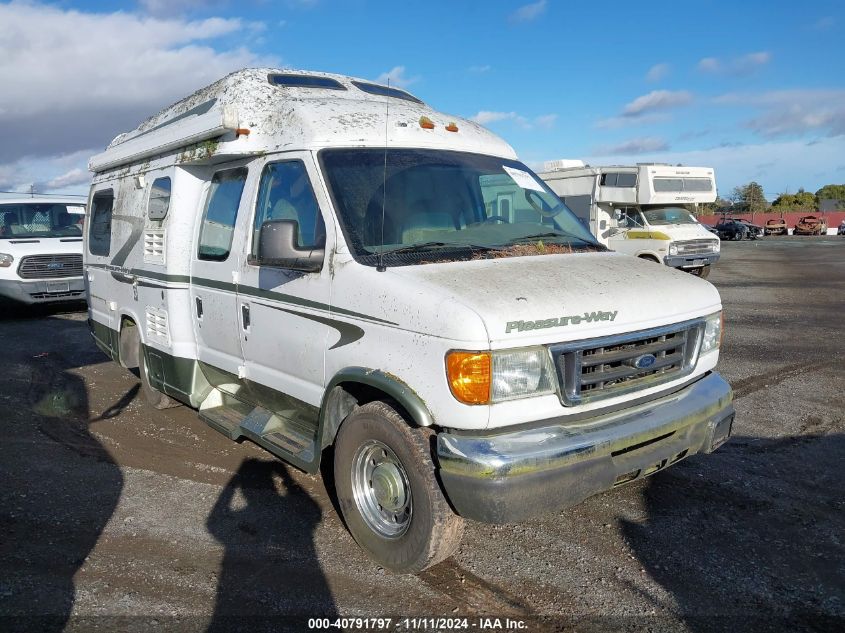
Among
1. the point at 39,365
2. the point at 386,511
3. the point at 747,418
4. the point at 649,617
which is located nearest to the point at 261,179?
the point at 386,511

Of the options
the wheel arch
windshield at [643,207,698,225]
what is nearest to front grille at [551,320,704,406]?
the wheel arch

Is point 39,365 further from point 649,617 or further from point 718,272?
point 718,272

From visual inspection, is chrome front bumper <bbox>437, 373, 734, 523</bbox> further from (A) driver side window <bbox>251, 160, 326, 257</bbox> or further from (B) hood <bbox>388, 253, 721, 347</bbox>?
(A) driver side window <bbox>251, 160, 326, 257</bbox>

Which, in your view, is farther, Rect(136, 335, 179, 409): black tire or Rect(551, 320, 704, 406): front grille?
Rect(136, 335, 179, 409): black tire

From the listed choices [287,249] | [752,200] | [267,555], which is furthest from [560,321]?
[752,200]

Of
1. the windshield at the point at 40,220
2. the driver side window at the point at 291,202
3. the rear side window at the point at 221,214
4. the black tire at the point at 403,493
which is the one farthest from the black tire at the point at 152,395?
the windshield at the point at 40,220

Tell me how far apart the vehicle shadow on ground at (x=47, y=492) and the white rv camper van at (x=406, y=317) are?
3.11ft

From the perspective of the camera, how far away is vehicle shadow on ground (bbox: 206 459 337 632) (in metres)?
3.48

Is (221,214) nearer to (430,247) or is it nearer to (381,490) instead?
(430,247)

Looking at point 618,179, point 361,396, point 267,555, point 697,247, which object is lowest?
point 267,555

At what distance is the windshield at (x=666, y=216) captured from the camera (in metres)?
18.8

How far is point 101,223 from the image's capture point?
740 centimetres

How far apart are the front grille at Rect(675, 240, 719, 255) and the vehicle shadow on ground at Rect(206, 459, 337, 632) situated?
1519 centimetres

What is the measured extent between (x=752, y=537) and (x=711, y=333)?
1200 millimetres
